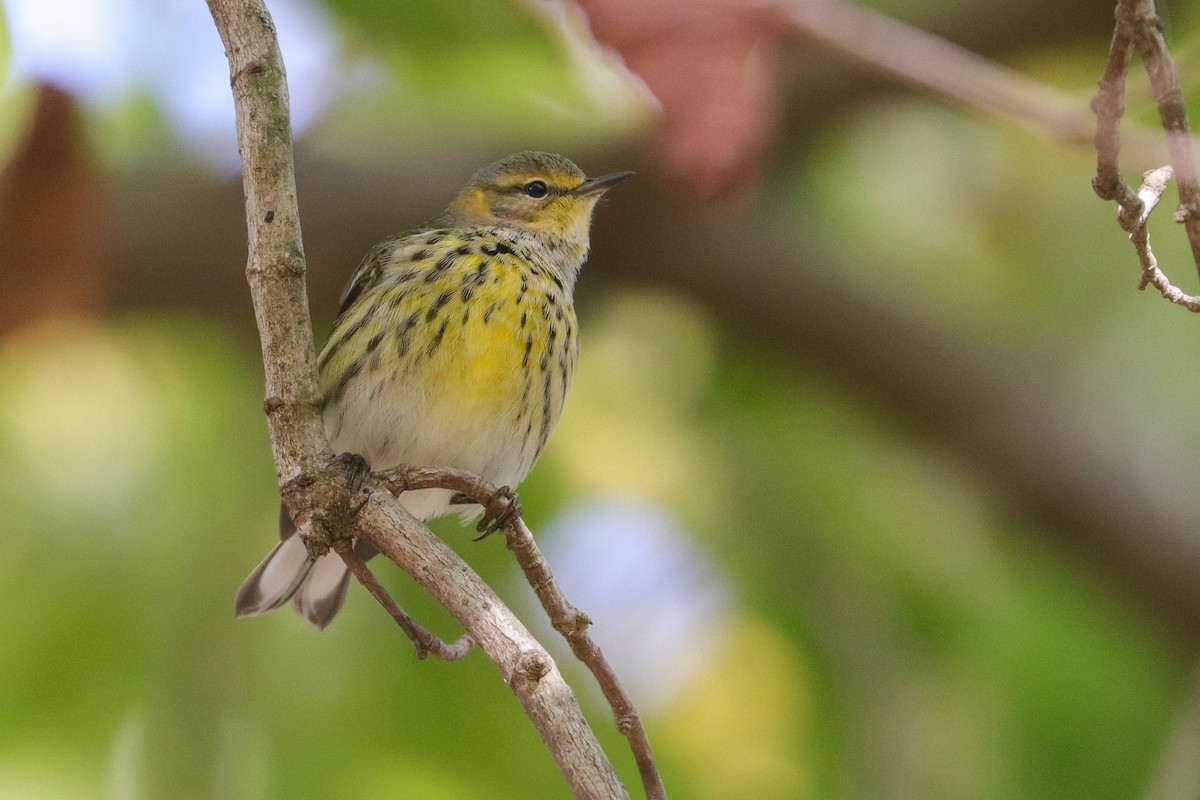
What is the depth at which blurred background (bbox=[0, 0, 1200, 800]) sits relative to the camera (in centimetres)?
405

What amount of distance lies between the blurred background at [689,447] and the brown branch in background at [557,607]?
1799mm

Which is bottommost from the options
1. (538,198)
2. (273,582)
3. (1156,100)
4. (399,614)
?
(273,582)

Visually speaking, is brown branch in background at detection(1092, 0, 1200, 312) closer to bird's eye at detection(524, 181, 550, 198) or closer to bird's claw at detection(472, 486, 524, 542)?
bird's claw at detection(472, 486, 524, 542)

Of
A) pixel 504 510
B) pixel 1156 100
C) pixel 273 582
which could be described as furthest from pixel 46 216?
pixel 1156 100

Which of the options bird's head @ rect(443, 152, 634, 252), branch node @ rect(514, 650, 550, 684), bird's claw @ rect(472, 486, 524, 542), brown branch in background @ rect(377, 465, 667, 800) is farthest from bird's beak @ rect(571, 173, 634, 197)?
branch node @ rect(514, 650, 550, 684)

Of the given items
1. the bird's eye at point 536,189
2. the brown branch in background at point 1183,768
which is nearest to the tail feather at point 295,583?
the bird's eye at point 536,189

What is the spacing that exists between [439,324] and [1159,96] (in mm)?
1977

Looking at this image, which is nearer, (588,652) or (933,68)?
(588,652)

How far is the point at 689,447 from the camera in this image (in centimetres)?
510

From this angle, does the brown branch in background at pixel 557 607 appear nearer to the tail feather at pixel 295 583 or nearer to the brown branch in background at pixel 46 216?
the tail feather at pixel 295 583

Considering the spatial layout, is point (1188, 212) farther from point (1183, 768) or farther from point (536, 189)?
point (536, 189)

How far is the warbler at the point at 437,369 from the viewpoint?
3266 mm

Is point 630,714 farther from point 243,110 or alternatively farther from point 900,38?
point 900,38

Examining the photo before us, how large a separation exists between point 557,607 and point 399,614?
0.22 meters
